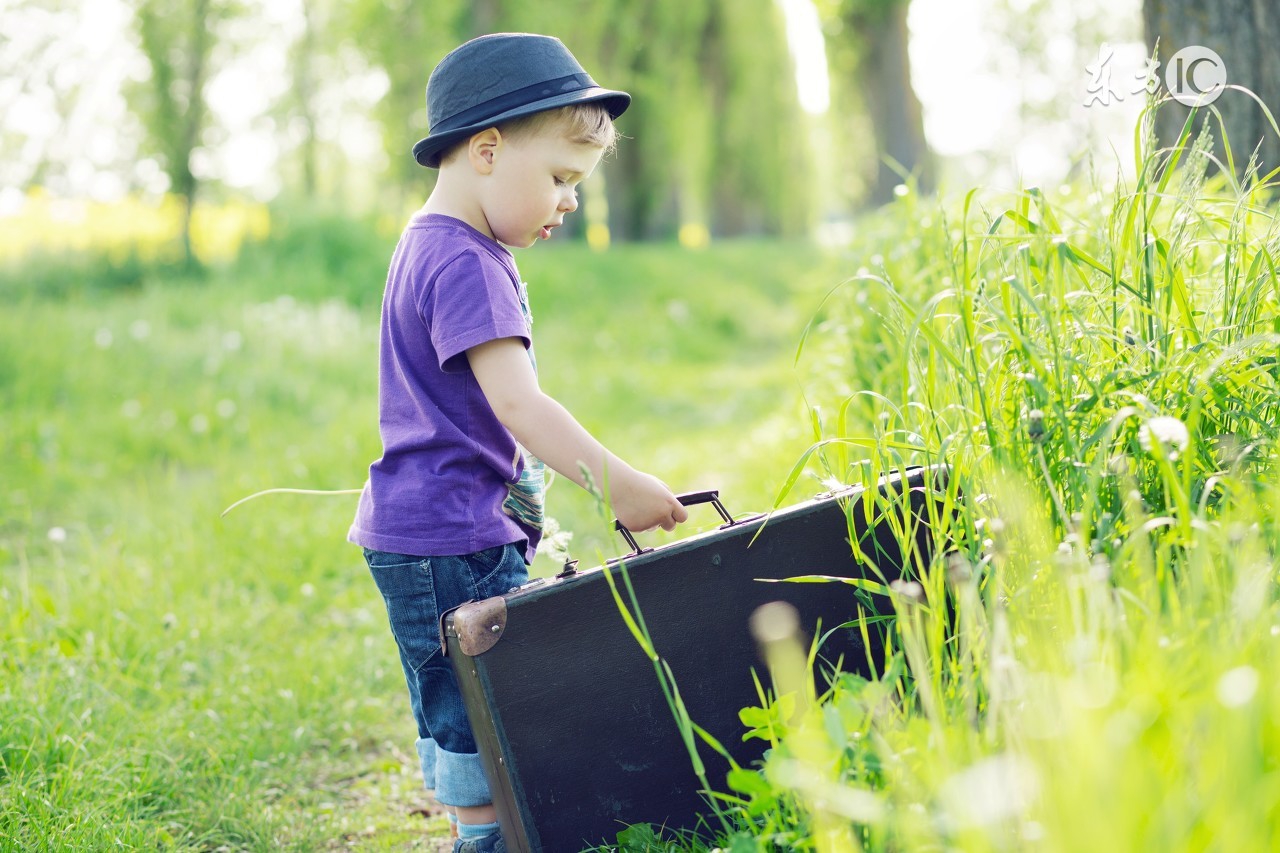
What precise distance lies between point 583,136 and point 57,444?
4065 mm

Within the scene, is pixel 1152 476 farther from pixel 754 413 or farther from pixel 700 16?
pixel 700 16

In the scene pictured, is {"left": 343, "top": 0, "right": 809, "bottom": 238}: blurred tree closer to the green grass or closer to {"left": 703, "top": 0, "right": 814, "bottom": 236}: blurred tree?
{"left": 703, "top": 0, "right": 814, "bottom": 236}: blurred tree

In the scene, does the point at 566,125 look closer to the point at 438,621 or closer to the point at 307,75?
the point at 438,621

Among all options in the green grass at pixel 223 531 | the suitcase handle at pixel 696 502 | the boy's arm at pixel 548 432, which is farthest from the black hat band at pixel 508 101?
the green grass at pixel 223 531

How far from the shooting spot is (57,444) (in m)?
5.13

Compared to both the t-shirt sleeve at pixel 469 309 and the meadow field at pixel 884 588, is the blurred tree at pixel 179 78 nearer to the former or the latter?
the meadow field at pixel 884 588

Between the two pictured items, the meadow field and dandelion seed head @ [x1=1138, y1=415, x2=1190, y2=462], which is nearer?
the meadow field

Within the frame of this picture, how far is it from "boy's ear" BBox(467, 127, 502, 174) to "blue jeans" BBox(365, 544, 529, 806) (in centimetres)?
70

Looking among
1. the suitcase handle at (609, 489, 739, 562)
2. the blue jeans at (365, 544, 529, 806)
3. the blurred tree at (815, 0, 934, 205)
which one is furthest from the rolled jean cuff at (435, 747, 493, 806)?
the blurred tree at (815, 0, 934, 205)

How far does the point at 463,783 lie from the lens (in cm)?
199

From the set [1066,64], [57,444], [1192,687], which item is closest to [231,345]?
[57,444]

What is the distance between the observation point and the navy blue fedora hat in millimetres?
1987

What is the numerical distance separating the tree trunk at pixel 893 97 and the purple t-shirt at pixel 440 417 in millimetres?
15016

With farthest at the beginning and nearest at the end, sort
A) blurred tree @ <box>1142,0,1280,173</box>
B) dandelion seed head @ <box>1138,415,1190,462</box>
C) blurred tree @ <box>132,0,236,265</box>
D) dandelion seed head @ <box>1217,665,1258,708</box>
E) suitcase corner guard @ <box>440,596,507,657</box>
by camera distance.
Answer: blurred tree @ <box>132,0,236,265</box> → blurred tree @ <box>1142,0,1280,173</box> → suitcase corner guard @ <box>440,596,507,657</box> → dandelion seed head @ <box>1138,415,1190,462</box> → dandelion seed head @ <box>1217,665,1258,708</box>
